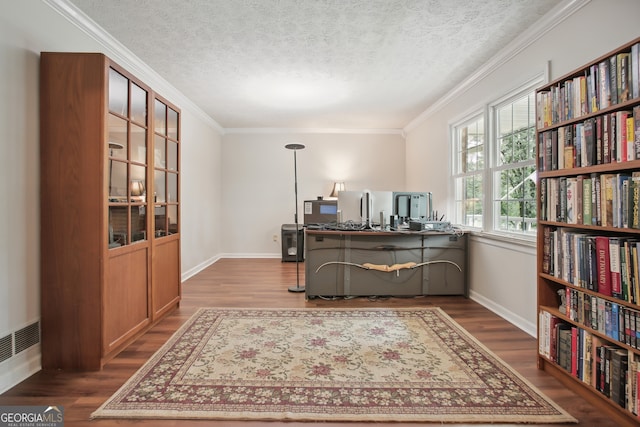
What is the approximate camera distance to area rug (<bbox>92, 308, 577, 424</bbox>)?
1.71 meters

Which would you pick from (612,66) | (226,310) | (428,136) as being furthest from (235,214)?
→ (612,66)

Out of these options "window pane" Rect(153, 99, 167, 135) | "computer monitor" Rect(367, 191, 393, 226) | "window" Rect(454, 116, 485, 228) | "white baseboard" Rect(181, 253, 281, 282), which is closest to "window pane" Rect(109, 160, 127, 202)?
"window pane" Rect(153, 99, 167, 135)

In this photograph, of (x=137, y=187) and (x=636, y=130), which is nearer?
(x=636, y=130)

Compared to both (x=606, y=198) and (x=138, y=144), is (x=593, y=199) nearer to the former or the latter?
(x=606, y=198)

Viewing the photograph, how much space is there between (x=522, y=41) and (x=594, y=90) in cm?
147

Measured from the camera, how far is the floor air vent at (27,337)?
2.00 metres

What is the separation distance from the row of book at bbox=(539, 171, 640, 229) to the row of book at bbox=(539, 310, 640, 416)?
64 cm

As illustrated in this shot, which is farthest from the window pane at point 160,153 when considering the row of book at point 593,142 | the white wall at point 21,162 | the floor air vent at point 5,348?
the row of book at point 593,142

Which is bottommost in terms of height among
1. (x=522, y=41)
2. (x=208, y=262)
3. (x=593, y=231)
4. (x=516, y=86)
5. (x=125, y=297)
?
(x=208, y=262)

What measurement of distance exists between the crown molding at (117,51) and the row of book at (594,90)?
139 inches

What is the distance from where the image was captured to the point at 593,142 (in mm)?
1743

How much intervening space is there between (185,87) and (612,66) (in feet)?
14.1

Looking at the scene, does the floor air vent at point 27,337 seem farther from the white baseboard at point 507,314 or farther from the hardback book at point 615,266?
the white baseboard at point 507,314

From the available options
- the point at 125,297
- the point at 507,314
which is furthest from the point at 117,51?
the point at 507,314
